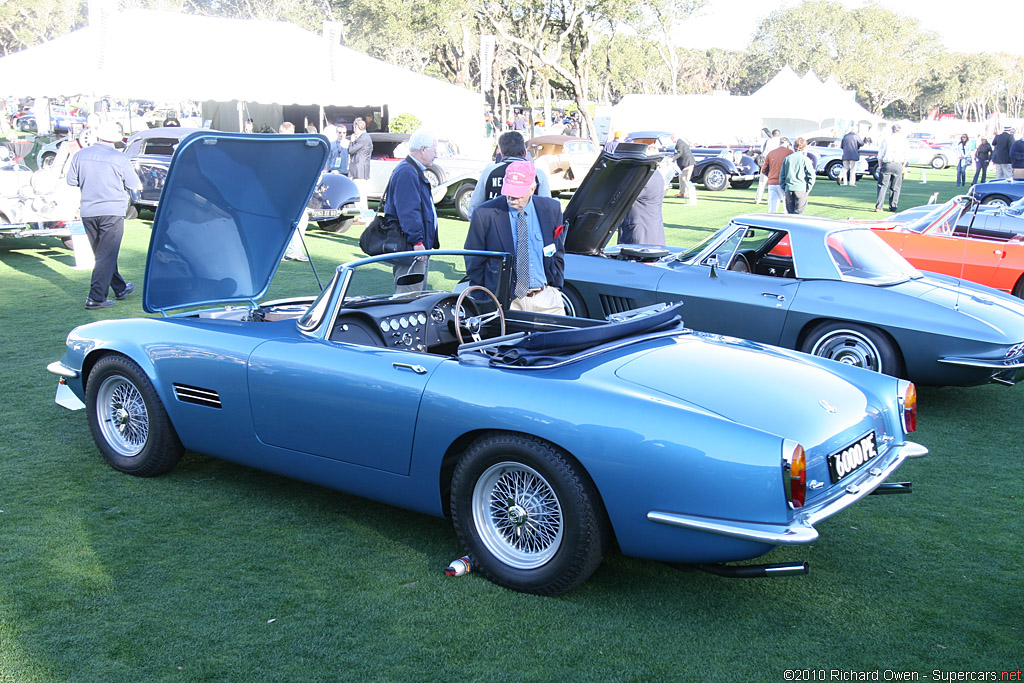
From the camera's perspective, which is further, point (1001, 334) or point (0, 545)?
point (1001, 334)

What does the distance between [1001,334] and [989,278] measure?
3.92 meters

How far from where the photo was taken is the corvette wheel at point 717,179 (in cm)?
2598

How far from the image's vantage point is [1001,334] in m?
5.77

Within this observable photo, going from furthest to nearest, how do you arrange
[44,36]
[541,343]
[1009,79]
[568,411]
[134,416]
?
[1009,79] < [44,36] < [134,416] < [541,343] < [568,411]

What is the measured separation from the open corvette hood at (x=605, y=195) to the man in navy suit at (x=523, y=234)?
1.71 m

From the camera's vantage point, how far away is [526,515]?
3424mm

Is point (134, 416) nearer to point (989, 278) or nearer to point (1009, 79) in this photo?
point (989, 278)

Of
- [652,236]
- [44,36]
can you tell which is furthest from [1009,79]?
[652,236]

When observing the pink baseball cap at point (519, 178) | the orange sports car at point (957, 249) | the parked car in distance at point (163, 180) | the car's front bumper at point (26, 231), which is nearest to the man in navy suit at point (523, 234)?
the pink baseball cap at point (519, 178)

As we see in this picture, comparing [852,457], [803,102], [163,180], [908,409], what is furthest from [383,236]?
[803,102]

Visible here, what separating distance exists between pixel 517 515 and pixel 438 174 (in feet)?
48.2

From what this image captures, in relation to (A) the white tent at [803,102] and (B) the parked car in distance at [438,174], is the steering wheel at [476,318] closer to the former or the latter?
(B) the parked car in distance at [438,174]

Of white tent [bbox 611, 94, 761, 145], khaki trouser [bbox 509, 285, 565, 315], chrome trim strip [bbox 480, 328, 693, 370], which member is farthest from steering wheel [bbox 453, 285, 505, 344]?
white tent [bbox 611, 94, 761, 145]

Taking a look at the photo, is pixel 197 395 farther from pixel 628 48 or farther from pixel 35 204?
pixel 628 48
